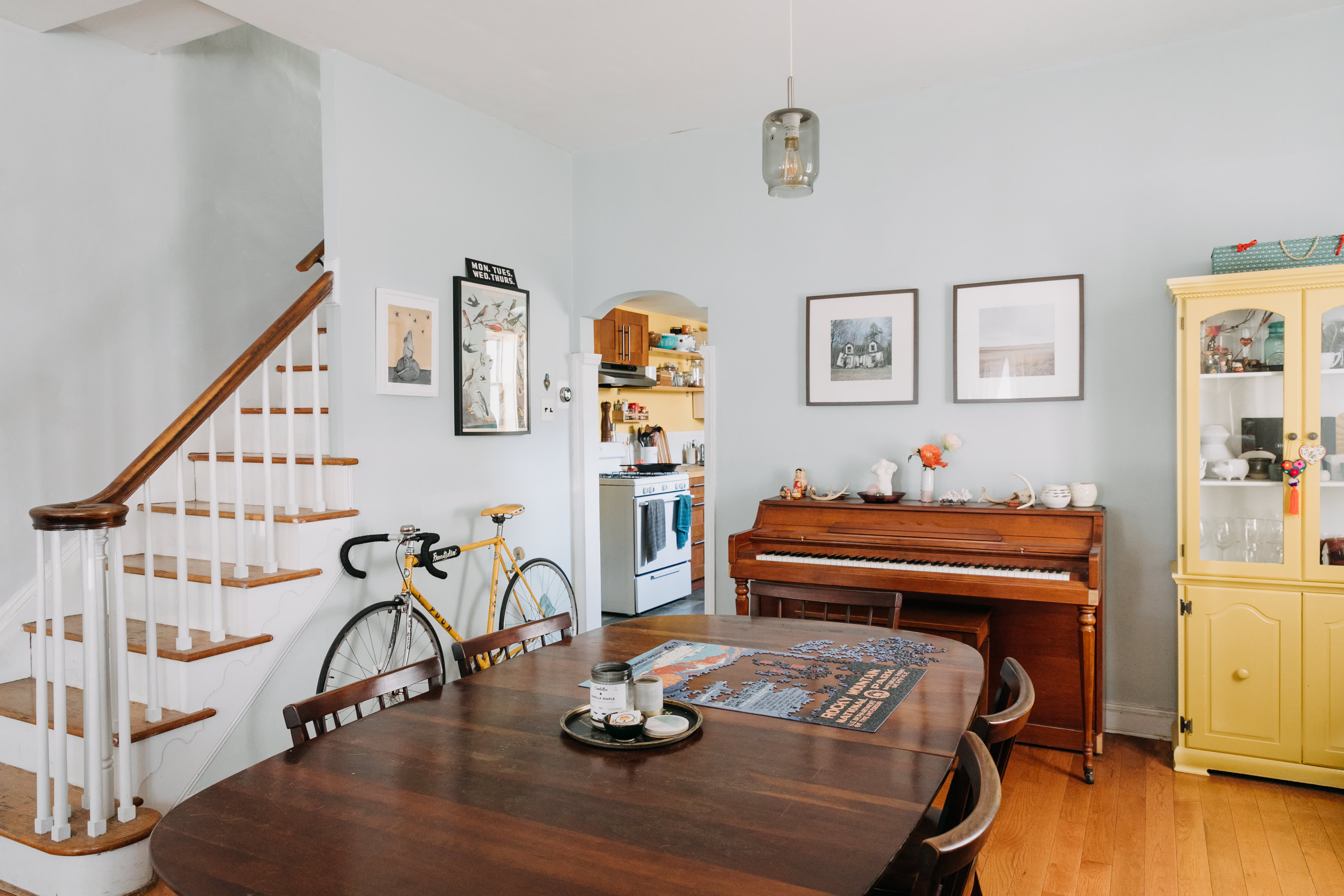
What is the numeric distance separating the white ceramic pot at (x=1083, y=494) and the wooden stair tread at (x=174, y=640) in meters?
3.18

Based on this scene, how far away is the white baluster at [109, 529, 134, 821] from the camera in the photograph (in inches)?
94.0

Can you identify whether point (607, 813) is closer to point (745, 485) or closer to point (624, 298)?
point (745, 485)

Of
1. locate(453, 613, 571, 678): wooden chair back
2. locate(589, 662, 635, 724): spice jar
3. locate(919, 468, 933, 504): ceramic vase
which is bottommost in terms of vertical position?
locate(453, 613, 571, 678): wooden chair back

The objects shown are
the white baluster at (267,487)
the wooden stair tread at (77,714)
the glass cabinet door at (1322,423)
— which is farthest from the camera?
the white baluster at (267,487)

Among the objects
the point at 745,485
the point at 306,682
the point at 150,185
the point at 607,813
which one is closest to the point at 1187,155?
the point at 745,485

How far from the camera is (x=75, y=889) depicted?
231cm

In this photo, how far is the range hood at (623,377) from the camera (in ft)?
20.6

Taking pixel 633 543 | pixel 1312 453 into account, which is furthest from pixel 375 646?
pixel 1312 453

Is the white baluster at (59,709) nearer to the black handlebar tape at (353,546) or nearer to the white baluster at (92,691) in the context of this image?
the white baluster at (92,691)

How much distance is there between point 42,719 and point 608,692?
1773mm

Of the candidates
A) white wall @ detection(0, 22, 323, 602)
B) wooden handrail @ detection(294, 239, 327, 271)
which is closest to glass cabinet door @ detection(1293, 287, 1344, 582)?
wooden handrail @ detection(294, 239, 327, 271)

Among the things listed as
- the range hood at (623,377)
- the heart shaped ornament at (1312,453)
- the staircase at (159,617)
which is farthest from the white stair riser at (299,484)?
the heart shaped ornament at (1312,453)

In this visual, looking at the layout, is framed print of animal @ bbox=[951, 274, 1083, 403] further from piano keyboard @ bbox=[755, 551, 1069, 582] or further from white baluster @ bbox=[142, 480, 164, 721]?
white baluster @ bbox=[142, 480, 164, 721]

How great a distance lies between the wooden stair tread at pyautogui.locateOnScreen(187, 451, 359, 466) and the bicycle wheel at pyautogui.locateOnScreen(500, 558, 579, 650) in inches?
42.2
